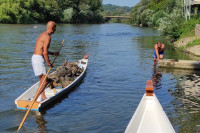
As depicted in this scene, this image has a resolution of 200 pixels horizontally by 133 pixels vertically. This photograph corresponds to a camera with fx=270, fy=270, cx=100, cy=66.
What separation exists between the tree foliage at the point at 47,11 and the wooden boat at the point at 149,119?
66.6 metres

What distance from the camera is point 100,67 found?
18000 mm

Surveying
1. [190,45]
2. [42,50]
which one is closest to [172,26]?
[190,45]

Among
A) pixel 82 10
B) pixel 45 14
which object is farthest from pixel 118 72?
pixel 82 10

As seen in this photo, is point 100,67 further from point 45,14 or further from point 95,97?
point 45,14

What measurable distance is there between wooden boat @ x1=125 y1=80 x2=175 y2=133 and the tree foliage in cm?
6659

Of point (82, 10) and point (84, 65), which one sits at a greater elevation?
point (82, 10)

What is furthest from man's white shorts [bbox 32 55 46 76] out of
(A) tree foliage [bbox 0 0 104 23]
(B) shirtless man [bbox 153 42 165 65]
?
(A) tree foliage [bbox 0 0 104 23]

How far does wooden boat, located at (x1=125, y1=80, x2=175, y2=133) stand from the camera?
5.28m

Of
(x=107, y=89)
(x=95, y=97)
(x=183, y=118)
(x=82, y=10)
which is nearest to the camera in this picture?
(x=183, y=118)

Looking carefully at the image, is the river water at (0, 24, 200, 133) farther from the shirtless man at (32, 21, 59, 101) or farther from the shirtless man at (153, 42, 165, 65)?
the shirtless man at (32, 21, 59, 101)

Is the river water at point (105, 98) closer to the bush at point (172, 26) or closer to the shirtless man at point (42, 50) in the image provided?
the shirtless man at point (42, 50)

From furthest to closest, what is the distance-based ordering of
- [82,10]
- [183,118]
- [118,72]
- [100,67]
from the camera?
[82,10] < [100,67] < [118,72] < [183,118]

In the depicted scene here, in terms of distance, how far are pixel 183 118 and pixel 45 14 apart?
87063 mm

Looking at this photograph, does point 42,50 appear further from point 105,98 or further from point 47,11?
point 47,11
